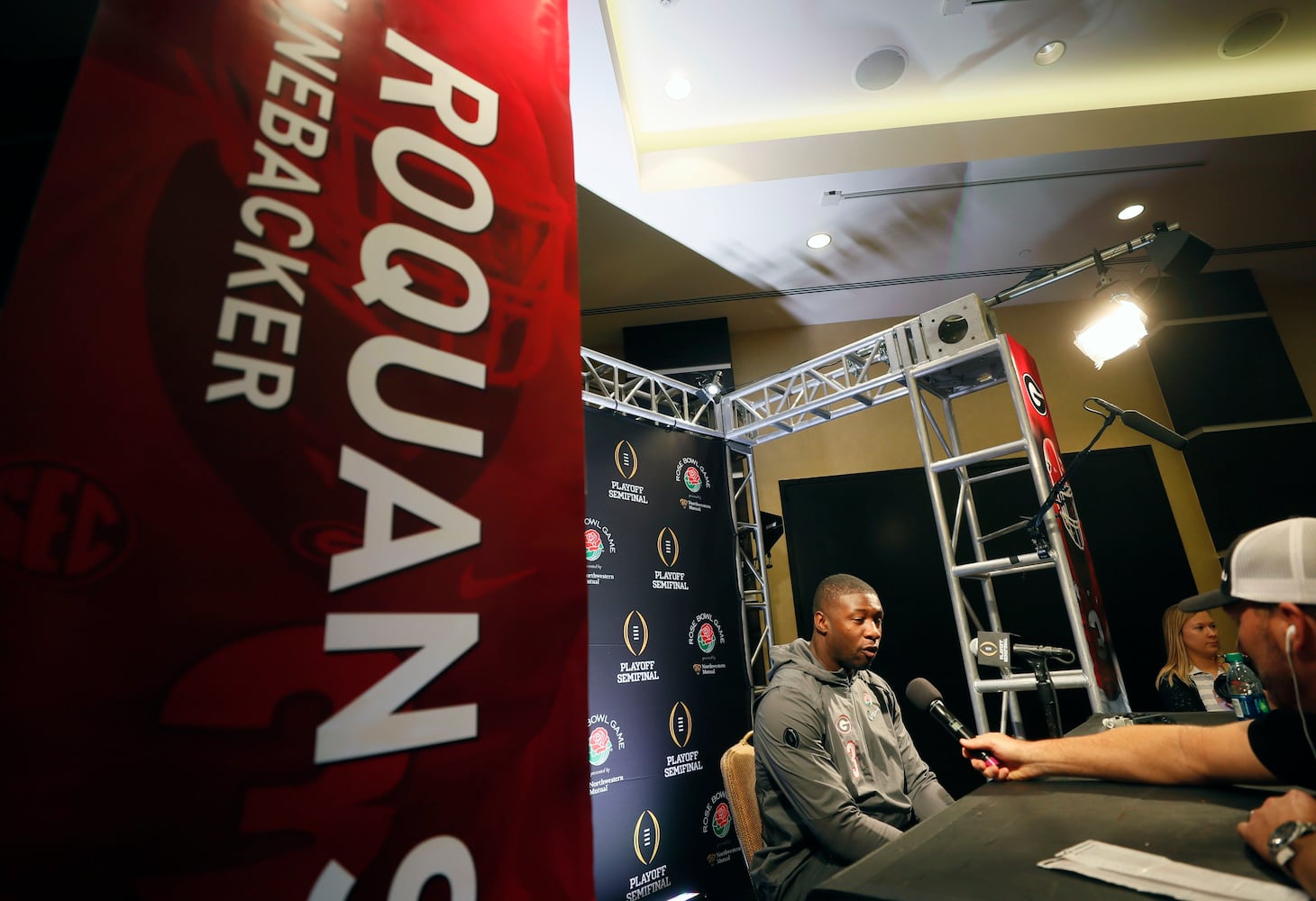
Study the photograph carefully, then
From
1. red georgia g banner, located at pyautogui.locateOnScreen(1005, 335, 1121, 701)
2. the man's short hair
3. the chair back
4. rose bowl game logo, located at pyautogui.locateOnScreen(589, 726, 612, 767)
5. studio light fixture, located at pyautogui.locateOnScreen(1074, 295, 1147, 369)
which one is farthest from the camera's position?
studio light fixture, located at pyautogui.locateOnScreen(1074, 295, 1147, 369)

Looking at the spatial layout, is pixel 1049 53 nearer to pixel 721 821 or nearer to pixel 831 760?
pixel 831 760

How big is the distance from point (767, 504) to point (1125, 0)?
4.07 m

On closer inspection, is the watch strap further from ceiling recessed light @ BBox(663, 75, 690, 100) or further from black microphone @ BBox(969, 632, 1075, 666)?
ceiling recessed light @ BBox(663, 75, 690, 100)

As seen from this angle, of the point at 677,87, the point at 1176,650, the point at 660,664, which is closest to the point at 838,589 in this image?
the point at 660,664

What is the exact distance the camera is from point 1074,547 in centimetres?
314

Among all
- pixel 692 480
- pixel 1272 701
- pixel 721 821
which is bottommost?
pixel 721 821

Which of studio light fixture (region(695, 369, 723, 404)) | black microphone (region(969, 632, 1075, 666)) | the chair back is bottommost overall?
the chair back

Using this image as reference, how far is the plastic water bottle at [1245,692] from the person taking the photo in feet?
6.35

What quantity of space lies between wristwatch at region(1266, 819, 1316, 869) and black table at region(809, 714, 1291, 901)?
0.02 m

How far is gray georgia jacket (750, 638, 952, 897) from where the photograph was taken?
6.27 ft

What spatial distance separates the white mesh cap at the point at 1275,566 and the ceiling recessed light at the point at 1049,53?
12.4ft

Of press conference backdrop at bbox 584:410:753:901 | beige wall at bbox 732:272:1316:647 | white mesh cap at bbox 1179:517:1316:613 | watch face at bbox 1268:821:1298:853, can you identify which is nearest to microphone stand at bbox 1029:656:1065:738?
white mesh cap at bbox 1179:517:1316:613

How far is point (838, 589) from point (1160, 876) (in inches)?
68.4

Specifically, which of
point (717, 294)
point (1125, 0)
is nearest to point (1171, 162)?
point (1125, 0)
